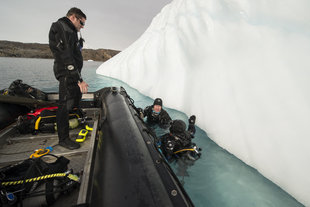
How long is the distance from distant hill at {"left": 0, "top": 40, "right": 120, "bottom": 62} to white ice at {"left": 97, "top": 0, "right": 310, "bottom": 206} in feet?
320

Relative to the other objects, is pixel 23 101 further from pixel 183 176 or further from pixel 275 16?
pixel 275 16

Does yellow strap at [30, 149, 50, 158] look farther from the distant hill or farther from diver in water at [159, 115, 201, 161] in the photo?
the distant hill

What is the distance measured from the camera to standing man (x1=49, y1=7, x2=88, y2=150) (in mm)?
1941

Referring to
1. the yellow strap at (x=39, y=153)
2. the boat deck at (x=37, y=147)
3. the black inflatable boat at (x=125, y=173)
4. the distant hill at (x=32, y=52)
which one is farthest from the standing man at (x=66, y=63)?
the distant hill at (x=32, y=52)

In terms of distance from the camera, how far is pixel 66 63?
1936mm

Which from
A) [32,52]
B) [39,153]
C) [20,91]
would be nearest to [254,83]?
[39,153]

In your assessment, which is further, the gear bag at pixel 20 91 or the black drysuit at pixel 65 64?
the gear bag at pixel 20 91

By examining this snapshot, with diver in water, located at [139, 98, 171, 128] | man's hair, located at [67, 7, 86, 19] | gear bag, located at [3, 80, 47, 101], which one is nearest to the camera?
man's hair, located at [67, 7, 86, 19]

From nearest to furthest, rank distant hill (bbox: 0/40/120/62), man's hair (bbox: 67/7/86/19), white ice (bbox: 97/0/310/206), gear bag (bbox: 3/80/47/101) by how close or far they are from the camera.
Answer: man's hair (bbox: 67/7/86/19), white ice (bbox: 97/0/310/206), gear bag (bbox: 3/80/47/101), distant hill (bbox: 0/40/120/62)

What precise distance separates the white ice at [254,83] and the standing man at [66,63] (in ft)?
11.3

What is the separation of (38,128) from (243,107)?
4449 millimetres

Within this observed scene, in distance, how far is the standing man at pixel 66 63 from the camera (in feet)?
6.37

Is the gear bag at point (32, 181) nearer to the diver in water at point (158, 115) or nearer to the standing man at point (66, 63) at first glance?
the standing man at point (66, 63)

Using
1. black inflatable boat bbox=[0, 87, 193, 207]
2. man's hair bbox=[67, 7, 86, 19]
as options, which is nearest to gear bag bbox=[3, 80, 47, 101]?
black inflatable boat bbox=[0, 87, 193, 207]
